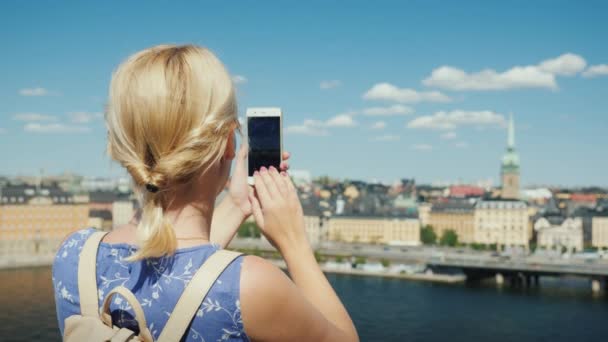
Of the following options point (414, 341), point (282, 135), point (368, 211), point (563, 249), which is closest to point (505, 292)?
point (414, 341)

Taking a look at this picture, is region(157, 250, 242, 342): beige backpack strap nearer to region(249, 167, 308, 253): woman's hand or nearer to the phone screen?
region(249, 167, 308, 253): woman's hand

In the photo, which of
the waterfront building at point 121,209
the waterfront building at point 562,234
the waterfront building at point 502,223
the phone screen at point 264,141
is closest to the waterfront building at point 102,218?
the waterfront building at point 121,209

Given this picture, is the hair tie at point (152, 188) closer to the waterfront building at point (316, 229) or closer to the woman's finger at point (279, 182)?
the woman's finger at point (279, 182)

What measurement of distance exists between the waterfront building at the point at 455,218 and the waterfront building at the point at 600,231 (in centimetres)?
710

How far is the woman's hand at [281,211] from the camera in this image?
913mm

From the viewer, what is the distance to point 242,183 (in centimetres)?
104

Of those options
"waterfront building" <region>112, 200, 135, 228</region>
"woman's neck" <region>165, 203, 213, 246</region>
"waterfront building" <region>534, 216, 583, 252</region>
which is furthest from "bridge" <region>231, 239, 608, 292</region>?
"woman's neck" <region>165, 203, 213, 246</region>

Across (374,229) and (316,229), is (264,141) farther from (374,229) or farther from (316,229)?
(374,229)

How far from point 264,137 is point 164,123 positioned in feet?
0.80

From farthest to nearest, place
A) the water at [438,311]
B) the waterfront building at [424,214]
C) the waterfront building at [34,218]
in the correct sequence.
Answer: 1. the waterfront building at [424,214]
2. the waterfront building at [34,218]
3. the water at [438,311]

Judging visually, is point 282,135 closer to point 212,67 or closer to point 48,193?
point 212,67

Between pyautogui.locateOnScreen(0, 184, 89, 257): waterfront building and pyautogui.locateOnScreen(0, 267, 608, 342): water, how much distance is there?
6.17m

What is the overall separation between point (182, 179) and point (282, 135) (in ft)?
0.76

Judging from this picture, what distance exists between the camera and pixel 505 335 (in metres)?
17.6
